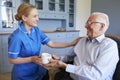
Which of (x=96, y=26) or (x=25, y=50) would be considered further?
(x=25, y=50)

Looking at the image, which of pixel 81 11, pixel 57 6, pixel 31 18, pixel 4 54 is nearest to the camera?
pixel 31 18

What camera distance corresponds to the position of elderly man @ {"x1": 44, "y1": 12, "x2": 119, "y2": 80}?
146 cm

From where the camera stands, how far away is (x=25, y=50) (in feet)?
5.65

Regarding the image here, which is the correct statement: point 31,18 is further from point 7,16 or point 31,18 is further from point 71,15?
point 71,15

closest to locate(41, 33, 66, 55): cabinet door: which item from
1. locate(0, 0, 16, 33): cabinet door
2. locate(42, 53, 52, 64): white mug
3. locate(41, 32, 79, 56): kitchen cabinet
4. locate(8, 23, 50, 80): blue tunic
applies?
locate(41, 32, 79, 56): kitchen cabinet

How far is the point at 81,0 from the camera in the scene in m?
5.21

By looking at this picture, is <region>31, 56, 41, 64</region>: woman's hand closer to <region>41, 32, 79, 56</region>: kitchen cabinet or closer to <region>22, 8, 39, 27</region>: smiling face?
<region>22, 8, 39, 27</region>: smiling face

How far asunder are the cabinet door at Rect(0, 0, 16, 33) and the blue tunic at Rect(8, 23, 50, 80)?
2126 mm

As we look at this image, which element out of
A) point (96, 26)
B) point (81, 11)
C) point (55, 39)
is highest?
point (81, 11)

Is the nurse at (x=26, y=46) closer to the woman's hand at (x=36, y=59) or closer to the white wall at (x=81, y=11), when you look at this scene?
the woman's hand at (x=36, y=59)

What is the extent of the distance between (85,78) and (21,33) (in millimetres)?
710

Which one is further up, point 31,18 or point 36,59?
point 31,18

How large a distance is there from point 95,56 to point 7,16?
2760 mm

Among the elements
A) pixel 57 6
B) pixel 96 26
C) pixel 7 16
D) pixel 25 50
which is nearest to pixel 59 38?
pixel 57 6
